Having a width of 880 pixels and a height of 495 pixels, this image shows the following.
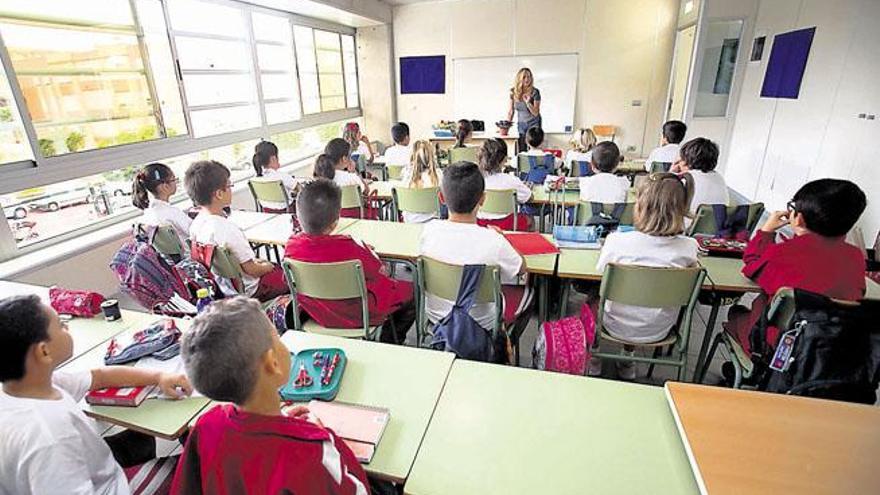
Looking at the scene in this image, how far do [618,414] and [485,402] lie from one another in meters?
0.34

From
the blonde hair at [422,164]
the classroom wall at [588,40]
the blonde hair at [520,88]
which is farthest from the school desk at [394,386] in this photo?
the classroom wall at [588,40]

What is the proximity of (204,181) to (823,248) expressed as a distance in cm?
282

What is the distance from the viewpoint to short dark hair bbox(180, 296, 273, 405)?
83 centimetres

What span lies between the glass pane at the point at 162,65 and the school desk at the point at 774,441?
4979mm

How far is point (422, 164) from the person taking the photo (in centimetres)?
361

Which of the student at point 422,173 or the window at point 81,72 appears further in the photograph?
the student at point 422,173

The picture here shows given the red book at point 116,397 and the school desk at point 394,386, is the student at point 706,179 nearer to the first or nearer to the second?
the school desk at point 394,386

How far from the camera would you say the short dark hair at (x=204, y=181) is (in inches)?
89.8

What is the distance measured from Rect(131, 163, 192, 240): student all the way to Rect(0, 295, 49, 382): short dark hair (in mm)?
1744

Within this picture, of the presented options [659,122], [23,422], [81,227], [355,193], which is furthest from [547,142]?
[23,422]

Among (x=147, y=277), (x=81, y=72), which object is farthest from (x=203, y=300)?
(x=81, y=72)

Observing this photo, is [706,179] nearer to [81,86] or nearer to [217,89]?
[81,86]

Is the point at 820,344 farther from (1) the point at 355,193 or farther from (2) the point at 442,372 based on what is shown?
(1) the point at 355,193

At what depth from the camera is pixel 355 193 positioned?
140 inches
